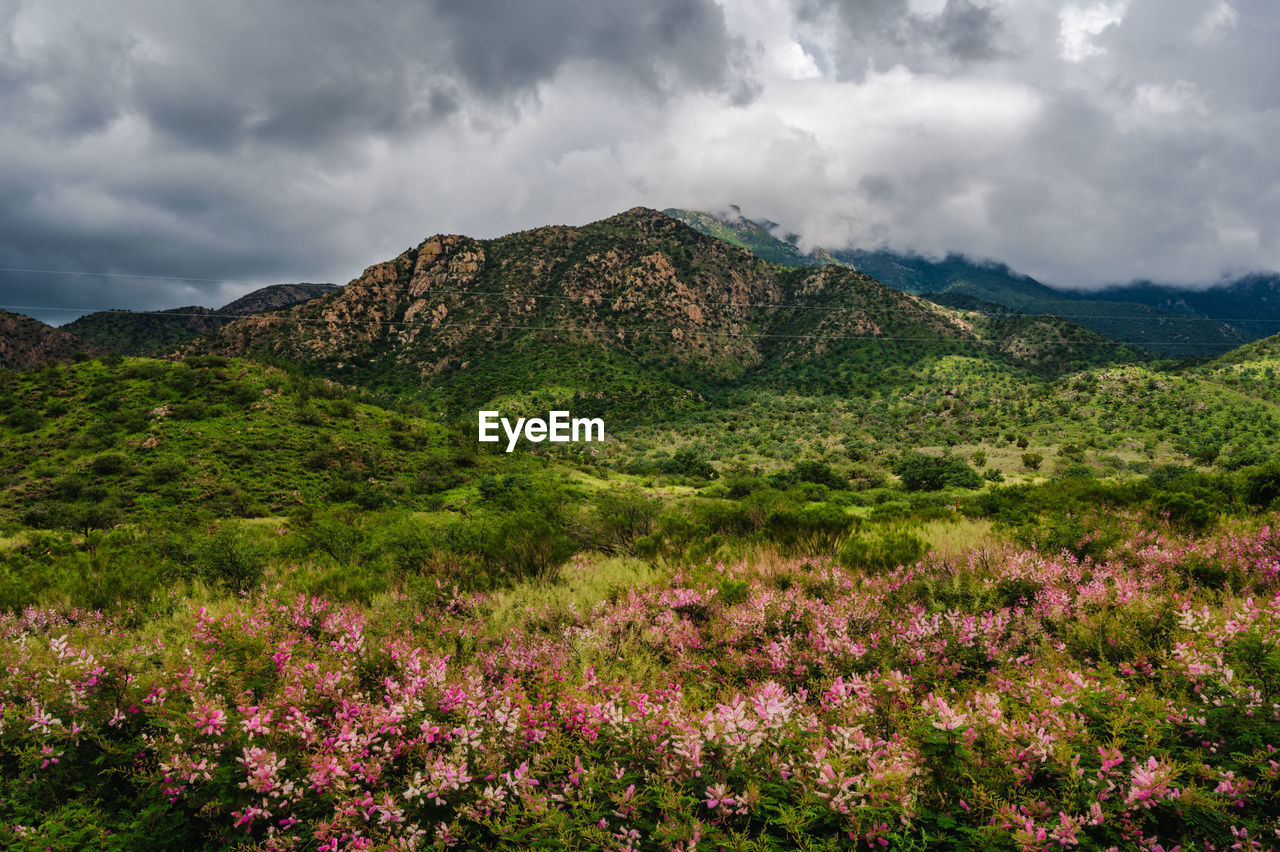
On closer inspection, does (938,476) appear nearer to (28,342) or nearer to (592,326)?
(592,326)

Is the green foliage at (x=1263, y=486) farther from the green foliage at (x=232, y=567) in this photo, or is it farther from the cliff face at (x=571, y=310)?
the cliff face at (x=571, y=310)

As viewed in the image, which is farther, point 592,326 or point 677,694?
point 592,326

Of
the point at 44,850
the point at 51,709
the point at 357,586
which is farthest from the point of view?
the point at 357,586

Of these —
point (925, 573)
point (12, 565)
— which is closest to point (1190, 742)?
point (925, 573)

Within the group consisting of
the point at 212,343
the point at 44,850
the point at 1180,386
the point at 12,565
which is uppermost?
the point at 212,343

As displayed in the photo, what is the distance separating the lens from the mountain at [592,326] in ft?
360

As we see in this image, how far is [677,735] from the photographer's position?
2887 millimetres

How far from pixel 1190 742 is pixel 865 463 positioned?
59576mm

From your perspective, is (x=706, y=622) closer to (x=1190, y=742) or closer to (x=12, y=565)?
(x=1190, y=742)

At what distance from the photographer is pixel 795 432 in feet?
271

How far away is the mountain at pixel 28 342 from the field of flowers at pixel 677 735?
134958mm

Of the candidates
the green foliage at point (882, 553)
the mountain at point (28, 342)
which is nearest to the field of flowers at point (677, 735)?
the green foliage at point (882, 553)

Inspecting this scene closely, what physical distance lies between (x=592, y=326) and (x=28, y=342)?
114 metres

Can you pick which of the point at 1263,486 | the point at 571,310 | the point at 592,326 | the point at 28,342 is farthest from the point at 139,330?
the point at 1263,486
